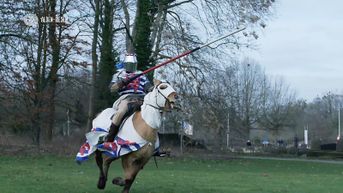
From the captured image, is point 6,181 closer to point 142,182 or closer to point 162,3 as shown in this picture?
point 142,182

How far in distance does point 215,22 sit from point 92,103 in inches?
361

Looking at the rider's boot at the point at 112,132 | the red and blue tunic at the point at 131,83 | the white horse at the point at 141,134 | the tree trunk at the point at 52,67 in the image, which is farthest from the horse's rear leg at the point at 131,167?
the tree trunk at the point at 52,67

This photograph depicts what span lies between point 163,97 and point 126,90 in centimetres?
133

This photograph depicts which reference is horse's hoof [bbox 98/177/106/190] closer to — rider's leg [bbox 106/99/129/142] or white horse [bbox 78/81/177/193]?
white horse [bbox 78/81/177/193]

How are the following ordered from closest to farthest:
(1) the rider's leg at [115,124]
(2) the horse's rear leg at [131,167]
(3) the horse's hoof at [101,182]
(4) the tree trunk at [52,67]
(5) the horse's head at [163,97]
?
1. (5) the horse's head at [163,97]
2. (2) the horse's rear leg at [131,167]
3. (1) the rider's leg at [115,124]
4. (3) the horse's hoof at [101,182]
5. (4) the tree trunk at [52,67]

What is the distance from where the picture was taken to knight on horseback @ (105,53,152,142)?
36.0 ft

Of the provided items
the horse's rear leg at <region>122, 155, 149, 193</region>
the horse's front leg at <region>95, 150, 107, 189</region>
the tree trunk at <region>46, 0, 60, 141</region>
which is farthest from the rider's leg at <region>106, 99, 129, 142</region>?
the tree trunk at <region>46, 0, 60, 141</region>

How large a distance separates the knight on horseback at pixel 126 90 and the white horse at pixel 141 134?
0.54ft

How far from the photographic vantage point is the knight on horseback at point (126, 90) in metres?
11.0

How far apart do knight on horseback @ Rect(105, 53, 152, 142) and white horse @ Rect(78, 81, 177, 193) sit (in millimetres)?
163

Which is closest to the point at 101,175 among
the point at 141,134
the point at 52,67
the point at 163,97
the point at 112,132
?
the point at 112,132

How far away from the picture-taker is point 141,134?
10641 mm

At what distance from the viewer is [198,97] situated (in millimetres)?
33094

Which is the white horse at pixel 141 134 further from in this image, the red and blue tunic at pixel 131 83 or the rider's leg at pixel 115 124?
the red and blue tunic at pixel 131 83
